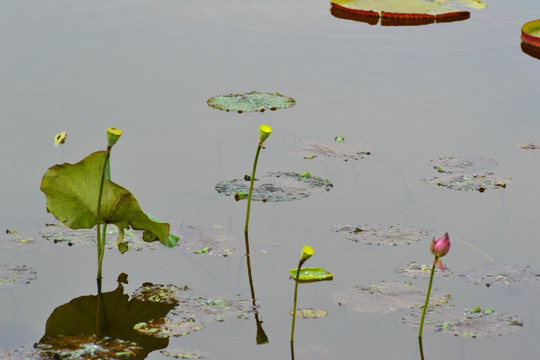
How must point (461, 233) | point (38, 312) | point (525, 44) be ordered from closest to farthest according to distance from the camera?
1. point (38, 312)
2. point (461, 233)
3. point (525, 44)

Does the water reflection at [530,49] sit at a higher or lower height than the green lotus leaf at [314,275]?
higher

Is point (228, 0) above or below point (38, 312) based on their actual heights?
above

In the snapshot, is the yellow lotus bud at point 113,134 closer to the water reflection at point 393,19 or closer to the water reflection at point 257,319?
the water reflection at point 257,319

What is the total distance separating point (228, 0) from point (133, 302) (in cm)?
457

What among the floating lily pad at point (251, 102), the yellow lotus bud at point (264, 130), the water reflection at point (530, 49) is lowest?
the floating lily pad at point (251, 102)

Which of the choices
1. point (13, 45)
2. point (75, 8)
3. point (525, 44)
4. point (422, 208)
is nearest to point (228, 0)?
point (75, 8)

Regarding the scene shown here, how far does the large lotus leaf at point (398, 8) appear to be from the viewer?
6.72m

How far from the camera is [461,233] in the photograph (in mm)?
3377

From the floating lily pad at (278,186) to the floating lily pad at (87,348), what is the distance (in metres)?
1.18

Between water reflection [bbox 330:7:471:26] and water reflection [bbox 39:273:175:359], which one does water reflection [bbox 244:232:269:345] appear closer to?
water reflection [bbox 39:273:175:359]

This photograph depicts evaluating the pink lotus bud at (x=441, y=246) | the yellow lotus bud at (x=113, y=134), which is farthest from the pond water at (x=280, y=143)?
the yellow lotus bud at (x=113, y=134)

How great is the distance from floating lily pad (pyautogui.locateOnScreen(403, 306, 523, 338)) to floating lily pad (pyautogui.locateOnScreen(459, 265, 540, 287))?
0.71 feet

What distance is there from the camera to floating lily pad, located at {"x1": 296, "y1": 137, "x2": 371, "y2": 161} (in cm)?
400

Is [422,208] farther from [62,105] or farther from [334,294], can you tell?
[62,105]
